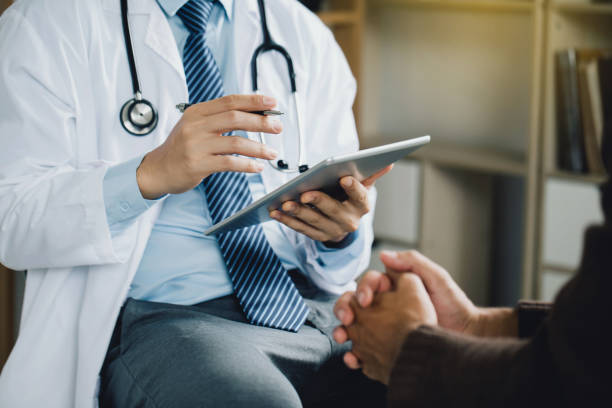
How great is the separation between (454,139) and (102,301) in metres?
1.86

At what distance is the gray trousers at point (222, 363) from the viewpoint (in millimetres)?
1030

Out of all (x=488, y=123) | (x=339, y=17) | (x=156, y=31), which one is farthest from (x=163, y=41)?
(x=488, y=123)

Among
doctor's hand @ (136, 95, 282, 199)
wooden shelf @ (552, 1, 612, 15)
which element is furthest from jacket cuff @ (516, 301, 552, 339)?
wooden shelf @ (552, 1, 612, 15)

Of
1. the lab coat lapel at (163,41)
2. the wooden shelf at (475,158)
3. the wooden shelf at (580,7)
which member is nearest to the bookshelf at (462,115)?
the wooden shelf at (475,158)

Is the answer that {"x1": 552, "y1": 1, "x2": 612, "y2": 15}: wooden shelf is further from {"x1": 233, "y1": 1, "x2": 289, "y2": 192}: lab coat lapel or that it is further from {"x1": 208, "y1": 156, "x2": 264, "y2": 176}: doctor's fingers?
{"x1": 208, "y1": 156, "x2": 264, "y2": 176}: doctor's fingers

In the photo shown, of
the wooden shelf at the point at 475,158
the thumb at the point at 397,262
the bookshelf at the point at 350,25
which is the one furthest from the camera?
the bookshelf at the point at 350,25

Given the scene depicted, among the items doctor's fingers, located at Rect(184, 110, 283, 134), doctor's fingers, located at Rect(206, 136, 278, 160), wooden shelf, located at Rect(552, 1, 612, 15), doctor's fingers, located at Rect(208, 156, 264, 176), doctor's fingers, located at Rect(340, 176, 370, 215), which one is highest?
wooden shelf, located at Rect(552, 1, 612, 15)

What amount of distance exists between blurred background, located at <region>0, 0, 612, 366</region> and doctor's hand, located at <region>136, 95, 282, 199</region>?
52.6 inches

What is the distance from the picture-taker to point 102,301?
3.95 feet

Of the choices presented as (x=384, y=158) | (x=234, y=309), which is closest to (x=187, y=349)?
(x=234, y=309)

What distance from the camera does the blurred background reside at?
216 centimetres

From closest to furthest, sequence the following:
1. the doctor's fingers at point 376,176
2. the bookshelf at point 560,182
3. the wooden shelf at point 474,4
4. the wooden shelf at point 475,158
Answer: the doctor's fingers at point 376,176, the bookshelf at point 560,182, the wooden shelf at point 474,4, the wooden shelf at point 475,158

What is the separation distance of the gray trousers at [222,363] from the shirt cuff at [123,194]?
16 centimetres

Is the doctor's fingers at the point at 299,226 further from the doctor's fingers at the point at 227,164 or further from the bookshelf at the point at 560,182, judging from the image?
the bookshelf at the point at 560,182
